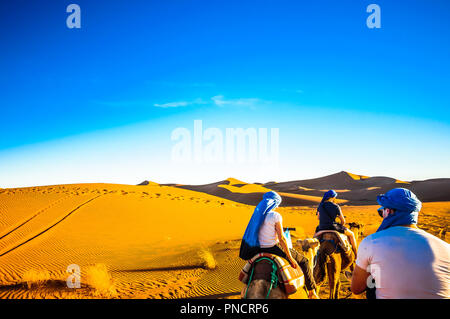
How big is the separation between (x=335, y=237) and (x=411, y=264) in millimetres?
4606

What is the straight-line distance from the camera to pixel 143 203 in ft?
84.6

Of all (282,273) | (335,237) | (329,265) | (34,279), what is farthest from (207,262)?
(282,273)

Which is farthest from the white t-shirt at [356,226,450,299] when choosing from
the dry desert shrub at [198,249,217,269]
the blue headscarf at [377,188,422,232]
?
the dry desert shrub at [198,249,217,269]

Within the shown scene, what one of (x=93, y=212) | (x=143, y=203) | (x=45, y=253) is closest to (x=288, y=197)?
(x=143, y=203)

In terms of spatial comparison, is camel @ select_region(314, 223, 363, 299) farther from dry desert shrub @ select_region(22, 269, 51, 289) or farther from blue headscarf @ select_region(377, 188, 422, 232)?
dry desert shrub @ select_region(22, 269, 51, 289)

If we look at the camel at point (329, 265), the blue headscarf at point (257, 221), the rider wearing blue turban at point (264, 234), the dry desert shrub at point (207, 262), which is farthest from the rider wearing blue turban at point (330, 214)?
the dry desert shrub at point (207, 262)

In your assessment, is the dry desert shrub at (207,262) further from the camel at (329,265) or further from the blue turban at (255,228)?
the blue turban at (255,228)

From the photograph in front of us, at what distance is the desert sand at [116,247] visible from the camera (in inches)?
359

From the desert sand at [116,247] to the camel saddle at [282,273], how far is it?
482cm

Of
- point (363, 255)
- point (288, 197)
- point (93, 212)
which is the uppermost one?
point (363, 255)

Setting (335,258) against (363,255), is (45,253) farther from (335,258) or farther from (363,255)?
(363,255)

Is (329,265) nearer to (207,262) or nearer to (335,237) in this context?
(335,237)

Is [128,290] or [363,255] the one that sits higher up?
[363,255]
